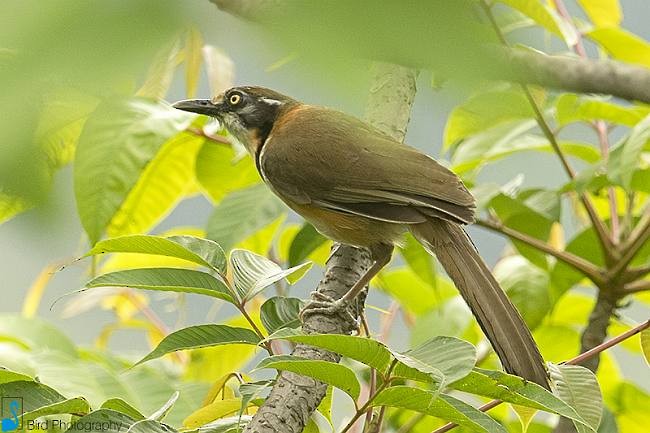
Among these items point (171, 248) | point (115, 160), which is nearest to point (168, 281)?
point (171, 248)

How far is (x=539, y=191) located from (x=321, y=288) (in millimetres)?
892

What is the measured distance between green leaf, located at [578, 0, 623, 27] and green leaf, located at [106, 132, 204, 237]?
1.44 meters

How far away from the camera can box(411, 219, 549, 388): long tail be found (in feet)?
6.72

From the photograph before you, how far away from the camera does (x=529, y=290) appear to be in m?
2.94

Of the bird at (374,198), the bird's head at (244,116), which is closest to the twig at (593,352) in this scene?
the bird at (374,198)

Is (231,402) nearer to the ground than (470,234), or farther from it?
nearer to the ground

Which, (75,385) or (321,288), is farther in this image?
(321,288)

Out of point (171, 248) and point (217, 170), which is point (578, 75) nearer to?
point (171, 248)

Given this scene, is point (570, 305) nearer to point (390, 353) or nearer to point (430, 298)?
point (430, 298)

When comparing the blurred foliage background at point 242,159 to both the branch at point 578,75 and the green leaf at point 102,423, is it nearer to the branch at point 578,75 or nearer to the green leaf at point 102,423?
the branch at point 578,75

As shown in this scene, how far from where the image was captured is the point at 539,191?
9.95ft

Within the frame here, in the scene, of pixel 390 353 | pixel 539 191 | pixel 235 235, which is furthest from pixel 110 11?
pixel 539 191

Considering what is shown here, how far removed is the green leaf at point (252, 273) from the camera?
6.31ft

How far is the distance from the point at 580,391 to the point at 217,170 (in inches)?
61.0
